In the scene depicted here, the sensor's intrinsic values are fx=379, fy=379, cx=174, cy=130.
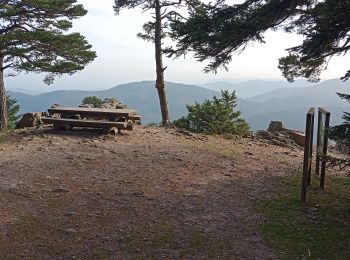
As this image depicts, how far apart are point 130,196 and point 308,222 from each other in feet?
9.49

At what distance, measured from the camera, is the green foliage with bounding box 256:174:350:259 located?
4826mm

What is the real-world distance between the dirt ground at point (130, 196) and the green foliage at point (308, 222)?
0.81 ft

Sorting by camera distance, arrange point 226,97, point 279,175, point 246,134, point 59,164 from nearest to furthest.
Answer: point 59,164 < point 279,175 < point 246,134 < point 226,97

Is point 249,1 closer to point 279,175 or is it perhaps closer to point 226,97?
point 279,175

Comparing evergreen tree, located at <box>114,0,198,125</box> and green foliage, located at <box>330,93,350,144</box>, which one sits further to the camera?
evergreen tree, located at <box>114,0,198,125</box>

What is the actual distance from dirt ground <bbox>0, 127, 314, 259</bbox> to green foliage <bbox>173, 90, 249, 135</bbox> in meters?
2.60

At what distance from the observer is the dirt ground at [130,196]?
4.69 metres

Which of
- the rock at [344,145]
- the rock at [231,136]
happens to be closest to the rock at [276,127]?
the rock at [231,136]

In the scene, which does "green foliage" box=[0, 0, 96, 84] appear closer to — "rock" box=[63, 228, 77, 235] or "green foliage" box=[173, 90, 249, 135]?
"green foliage" box=[173, 90, 249, 135]

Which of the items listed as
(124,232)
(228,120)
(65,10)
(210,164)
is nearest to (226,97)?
(228,120)

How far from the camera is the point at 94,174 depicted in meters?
7.51

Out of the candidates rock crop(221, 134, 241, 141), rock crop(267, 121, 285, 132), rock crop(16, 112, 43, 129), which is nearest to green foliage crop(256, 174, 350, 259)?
rock crop(221, 134, 241, 141)

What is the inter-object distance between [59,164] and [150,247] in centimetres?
397

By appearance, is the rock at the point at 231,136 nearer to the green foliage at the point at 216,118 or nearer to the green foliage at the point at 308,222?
the green foliage at the point at 216,118
